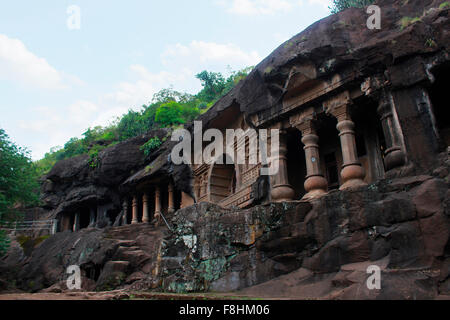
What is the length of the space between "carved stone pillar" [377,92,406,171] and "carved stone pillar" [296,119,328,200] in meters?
1.76

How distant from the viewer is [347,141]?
8.93 meters

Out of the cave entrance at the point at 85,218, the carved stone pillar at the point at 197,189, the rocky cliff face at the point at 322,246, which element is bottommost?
the rocky cliff face at the point at 322,246

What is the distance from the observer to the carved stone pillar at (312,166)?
29.9 feet

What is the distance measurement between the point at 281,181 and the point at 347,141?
6.92ft

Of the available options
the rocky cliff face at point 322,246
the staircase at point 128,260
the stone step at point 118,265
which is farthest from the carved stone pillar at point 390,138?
the stone step at point 118,265

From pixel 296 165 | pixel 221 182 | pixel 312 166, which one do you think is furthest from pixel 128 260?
pixel 312 166

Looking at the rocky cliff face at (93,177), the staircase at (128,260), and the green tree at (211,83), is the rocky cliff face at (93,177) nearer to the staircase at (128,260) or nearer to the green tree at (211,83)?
the staircase at (128,260)

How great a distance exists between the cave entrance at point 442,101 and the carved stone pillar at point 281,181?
3824 mm

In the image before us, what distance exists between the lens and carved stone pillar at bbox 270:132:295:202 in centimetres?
982

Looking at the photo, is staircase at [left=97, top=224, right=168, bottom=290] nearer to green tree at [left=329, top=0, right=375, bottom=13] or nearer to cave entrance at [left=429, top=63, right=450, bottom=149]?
cave entrance at [left=429, top=63, right=450, bottom=149]

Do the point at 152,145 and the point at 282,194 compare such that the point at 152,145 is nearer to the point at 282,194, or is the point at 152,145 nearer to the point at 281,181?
the point at 281,181

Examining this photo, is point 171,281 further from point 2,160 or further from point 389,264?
point 2,160
